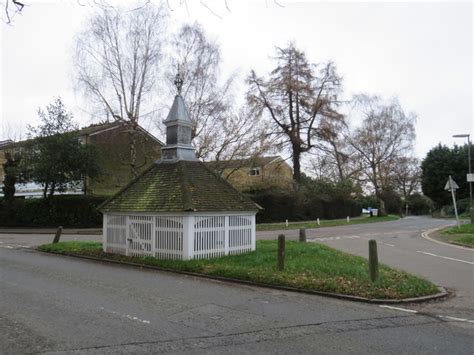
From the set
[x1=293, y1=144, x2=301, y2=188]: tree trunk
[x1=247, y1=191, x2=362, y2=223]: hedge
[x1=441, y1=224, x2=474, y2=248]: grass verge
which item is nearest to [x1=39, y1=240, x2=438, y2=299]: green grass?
[x1=441, y1=224, x2=474, y2=248]: grass verge

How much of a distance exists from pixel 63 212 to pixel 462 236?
2807cm

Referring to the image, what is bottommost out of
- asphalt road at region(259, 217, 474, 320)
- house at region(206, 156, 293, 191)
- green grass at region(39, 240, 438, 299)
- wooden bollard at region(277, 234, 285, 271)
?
asphalt road at region(259, 217, 474, 320)

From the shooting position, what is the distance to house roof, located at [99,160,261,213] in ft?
47.4

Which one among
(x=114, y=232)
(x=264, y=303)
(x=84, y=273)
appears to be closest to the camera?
(x=264, y=303)

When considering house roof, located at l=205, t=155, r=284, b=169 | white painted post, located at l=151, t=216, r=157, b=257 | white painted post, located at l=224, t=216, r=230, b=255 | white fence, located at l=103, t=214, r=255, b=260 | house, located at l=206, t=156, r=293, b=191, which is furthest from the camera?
house, located at l=206, t=156, r=293, b=191

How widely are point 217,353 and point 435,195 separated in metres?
66.5

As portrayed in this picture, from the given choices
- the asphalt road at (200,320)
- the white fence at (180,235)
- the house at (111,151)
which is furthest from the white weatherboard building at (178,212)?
the house at (111,151)

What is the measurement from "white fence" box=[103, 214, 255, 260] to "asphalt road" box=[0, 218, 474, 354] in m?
2.28

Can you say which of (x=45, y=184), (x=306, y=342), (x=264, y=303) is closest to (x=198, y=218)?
(x=264, y=303)

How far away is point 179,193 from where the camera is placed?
1478 cm

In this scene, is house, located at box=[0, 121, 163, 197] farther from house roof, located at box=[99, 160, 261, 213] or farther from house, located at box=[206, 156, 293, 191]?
house roof, located at box=[99, 160, 261, 213]

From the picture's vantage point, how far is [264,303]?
8.89 m

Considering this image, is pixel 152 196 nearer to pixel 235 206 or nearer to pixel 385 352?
pixel 235 206

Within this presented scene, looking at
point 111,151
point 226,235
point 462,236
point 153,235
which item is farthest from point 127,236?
point 111,151
